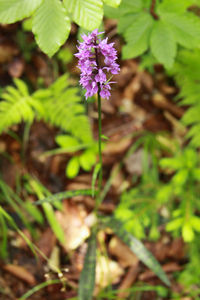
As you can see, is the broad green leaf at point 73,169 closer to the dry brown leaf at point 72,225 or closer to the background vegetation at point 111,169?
the background vegetation at point 111,169

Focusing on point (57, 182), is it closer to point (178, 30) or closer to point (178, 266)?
point (178, 266)

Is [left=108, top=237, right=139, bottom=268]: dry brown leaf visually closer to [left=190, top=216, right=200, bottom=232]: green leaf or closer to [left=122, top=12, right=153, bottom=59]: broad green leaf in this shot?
[left=190, top=216, right=200, bottom=232]: green leaf

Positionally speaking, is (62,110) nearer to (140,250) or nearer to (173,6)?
(173,6)

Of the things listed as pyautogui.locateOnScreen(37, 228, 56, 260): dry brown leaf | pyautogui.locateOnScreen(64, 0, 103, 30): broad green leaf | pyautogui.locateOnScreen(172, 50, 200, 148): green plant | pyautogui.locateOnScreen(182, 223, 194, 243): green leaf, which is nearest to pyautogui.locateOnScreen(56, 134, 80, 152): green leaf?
pyautogui.locateOnScreen(37, 228, 56, 260): dry brown leaf

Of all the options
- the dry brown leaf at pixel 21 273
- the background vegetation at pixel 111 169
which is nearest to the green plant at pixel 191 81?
the background vegetation at pixel 111 169

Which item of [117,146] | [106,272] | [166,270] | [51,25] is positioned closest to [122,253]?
[106,272]

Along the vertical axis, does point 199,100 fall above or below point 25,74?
below

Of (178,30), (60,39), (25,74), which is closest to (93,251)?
(60,39)
